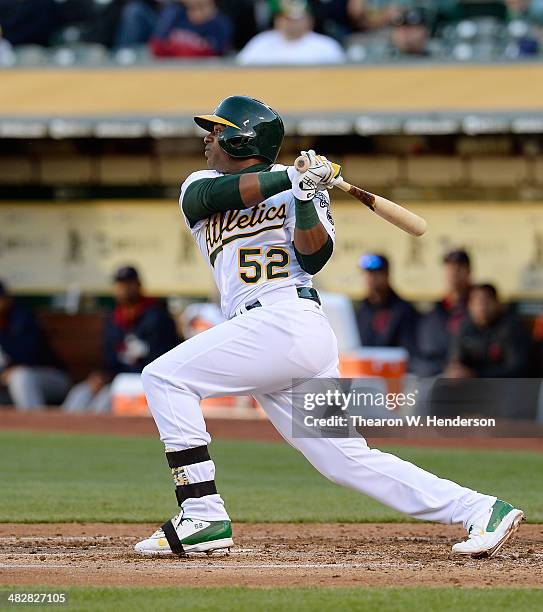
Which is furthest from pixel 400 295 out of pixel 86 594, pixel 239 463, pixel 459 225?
pixel 86 594

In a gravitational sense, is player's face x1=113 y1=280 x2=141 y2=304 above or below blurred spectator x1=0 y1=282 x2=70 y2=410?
above

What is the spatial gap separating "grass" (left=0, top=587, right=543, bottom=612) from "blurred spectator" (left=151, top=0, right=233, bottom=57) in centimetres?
809

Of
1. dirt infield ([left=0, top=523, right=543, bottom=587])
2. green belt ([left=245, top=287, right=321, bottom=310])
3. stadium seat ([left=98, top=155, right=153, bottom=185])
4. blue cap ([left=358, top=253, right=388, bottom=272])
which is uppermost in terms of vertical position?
stadium seat ([left=98, top=155, right=153, bottom=185])

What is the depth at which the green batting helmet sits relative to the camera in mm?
5102

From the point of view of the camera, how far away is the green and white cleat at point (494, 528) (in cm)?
484

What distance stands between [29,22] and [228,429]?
443 cm

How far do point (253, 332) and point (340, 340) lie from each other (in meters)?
5.88

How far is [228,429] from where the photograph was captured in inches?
422

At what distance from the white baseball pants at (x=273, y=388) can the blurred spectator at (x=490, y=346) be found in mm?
5499

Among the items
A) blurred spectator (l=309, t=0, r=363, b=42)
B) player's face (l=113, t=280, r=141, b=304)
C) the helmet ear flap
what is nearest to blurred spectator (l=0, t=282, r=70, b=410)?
player's face (l=113, t=280, r=141, b=304)

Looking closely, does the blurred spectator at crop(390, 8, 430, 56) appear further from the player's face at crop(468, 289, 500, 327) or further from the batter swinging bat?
the batter swinging bat

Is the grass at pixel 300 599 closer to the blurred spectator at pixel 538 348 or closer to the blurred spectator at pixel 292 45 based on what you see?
the blurred spectator at pixel 538 348

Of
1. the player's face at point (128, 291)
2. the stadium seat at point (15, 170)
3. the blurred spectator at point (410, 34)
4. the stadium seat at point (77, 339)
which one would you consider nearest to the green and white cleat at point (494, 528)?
the player's face at point (128, 291)
